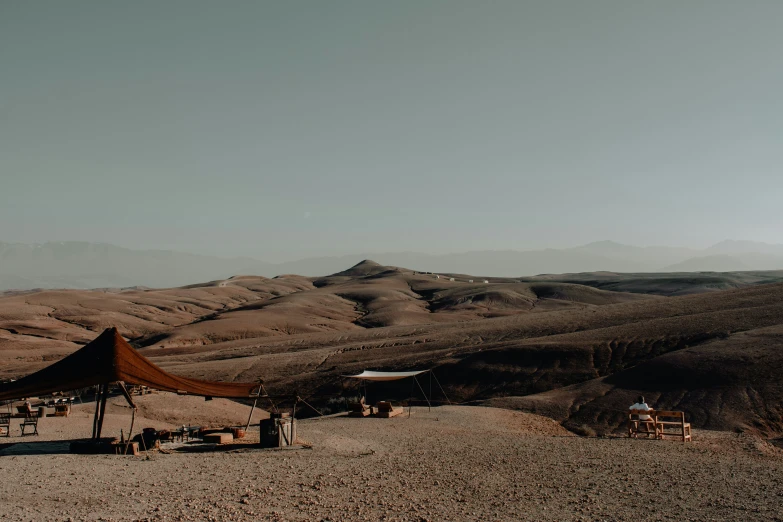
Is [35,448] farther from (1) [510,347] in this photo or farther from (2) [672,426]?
(1) [510,347]

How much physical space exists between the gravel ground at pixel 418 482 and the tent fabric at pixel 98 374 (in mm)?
2083

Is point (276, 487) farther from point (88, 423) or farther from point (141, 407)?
point (141, 407)

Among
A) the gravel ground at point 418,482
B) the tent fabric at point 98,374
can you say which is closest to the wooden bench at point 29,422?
the gravel ground at point 418,482

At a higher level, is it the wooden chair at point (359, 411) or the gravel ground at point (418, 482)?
the gravel ground at point (418, 482)

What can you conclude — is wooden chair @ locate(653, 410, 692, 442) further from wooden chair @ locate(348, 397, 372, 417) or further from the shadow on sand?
the shadow on sand

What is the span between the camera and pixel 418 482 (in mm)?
15445

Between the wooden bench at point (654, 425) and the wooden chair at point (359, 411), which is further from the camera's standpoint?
the wooden chair at point (359, 411)

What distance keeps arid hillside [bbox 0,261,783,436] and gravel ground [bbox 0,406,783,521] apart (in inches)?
269

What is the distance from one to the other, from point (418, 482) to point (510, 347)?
2520cm

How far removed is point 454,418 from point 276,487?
13.3 meters

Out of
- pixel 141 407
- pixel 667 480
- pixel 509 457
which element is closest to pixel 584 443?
pixel 509 457

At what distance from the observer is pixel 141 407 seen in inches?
1209

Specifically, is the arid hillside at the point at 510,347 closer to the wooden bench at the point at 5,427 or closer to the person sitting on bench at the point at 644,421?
the person sitting on bench at the point at 644,421

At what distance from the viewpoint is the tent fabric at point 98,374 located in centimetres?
1883
